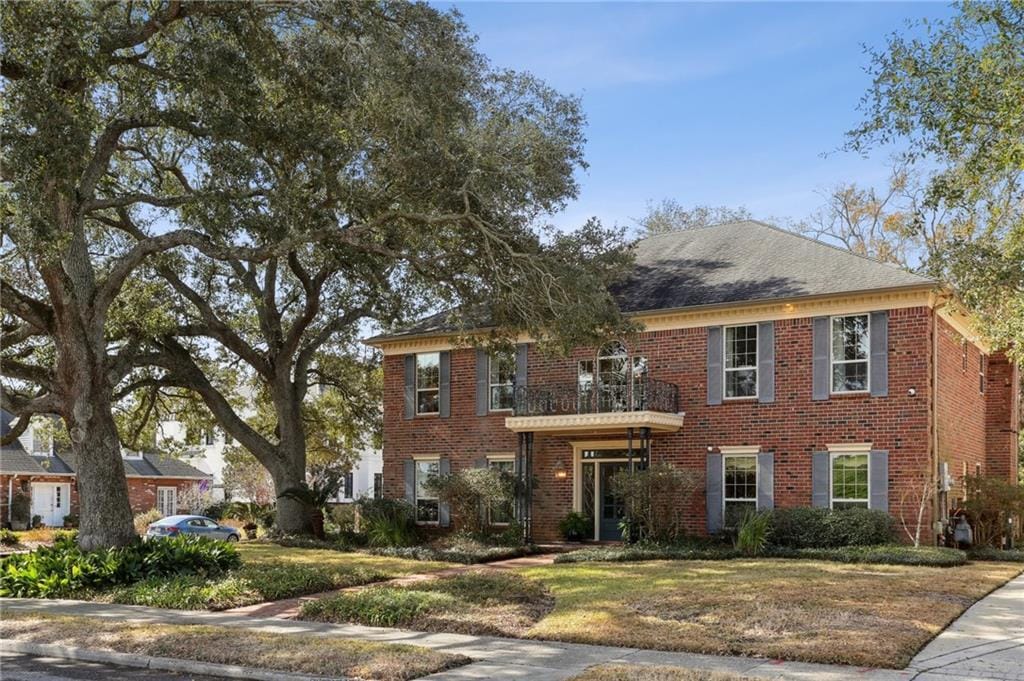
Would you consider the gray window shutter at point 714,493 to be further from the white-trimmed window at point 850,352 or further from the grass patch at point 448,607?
the grass patch at point 448,607

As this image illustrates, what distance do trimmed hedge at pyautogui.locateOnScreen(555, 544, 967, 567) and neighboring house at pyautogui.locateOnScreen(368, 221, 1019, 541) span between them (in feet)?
5.60

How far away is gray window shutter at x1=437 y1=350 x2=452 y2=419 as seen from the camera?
91.3 feet

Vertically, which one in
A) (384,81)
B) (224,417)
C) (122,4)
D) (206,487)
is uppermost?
(122,4)

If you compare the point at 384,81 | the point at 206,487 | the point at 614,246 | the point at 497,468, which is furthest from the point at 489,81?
the point at 206,487

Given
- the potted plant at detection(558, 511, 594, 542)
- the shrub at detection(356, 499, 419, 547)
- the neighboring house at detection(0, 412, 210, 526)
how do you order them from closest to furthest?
the potted plant at detection(558, 511, 594, 542) → the shrub at detection(356, 499, 419, 547) → the neighboring house at detection(0, 412, 210, 526)

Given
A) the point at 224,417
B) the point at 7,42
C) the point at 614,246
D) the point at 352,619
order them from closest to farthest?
1. the point at 352,619
2. the point at 7,42
3. the point at 614,246
4. the point at 224,417

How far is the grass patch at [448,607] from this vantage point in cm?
1272

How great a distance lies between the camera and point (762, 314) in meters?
23.1

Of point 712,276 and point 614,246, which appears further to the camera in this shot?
point 712,276

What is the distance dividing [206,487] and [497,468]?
30614 millimetres

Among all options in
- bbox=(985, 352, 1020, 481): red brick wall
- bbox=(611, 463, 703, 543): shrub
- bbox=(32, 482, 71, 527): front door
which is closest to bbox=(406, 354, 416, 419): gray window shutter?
bbox=(611, 463, 703, 543): shrub

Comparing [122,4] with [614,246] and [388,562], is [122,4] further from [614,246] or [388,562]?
[388,562]

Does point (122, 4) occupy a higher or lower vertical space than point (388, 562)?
higher

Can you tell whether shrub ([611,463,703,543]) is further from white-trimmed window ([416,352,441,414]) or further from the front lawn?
white-trimmed window ([416,352,441,414])
